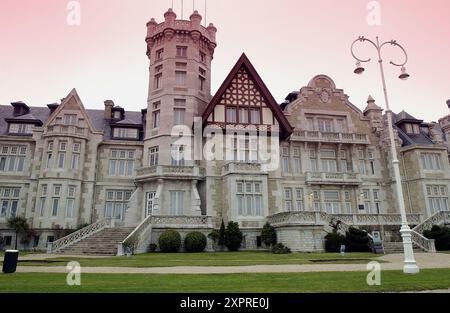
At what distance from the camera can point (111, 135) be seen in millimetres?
35094

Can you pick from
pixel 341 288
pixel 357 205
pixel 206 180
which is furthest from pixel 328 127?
pixel 341 288

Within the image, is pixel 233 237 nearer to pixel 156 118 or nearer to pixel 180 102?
pixel 180 102

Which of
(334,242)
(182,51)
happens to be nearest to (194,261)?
(334,242)

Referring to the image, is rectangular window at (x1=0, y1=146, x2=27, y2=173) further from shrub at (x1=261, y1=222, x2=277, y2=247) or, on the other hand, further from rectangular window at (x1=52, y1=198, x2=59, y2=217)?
shrub at (x1=261, y1=222, x2=277, y2=247)

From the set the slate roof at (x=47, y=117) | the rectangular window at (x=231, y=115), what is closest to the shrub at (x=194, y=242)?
the rectangular window at (x=231, y=115)

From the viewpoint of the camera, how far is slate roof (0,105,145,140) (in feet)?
113

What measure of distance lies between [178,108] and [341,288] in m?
26.6

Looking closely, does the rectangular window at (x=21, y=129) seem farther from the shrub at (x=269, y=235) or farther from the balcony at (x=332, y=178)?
the balcony at (x=332, y=178)

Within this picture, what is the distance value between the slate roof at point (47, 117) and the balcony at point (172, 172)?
8.17 meters

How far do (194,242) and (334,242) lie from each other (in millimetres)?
10447

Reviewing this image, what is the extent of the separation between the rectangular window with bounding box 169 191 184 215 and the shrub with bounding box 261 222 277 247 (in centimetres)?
738

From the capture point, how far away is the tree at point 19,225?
28219 mm

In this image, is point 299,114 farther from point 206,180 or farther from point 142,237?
point 142,237

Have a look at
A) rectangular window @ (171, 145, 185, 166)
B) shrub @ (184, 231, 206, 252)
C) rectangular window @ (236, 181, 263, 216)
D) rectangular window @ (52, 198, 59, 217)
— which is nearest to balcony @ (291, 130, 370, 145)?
rectangular window @ (236, 181, 263, 216)
